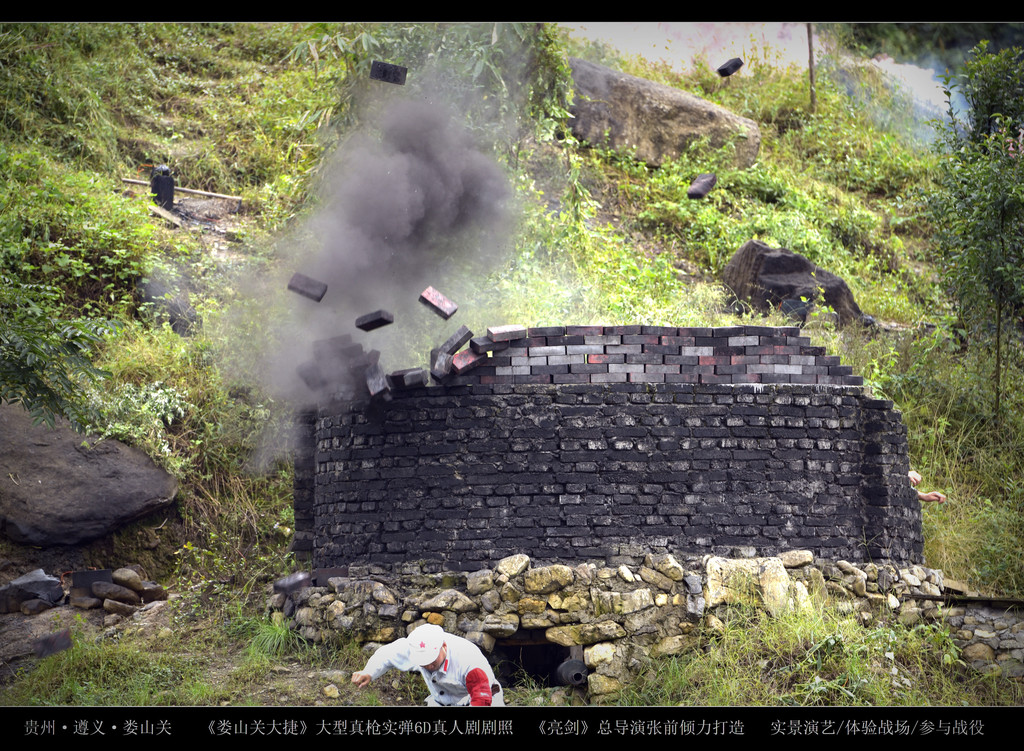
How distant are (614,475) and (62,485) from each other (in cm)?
547

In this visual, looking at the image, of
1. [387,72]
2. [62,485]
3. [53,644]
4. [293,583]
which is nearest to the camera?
[53,644]

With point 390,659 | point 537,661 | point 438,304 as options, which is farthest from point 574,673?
point 438,304

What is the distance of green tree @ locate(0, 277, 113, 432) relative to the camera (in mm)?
5844

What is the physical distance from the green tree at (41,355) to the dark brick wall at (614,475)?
2188mm

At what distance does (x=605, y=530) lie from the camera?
5.95 meters

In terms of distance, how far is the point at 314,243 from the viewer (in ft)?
26.8

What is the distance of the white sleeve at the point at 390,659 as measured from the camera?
18.1 feet

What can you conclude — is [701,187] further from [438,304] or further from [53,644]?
[53,644]

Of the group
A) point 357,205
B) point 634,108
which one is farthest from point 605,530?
point 634,108

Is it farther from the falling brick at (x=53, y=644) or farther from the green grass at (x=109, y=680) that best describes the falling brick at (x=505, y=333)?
the falling brick at (x=53, y=644)

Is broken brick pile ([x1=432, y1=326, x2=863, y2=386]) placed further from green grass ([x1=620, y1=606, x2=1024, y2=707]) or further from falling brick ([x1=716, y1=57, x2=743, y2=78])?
falling brick ([x1=716, y1=57, x2=743, y2=78])

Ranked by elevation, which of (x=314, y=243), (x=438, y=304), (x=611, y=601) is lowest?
(x=611, y=601)

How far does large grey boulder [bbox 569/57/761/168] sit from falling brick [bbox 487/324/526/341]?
8.84 meters

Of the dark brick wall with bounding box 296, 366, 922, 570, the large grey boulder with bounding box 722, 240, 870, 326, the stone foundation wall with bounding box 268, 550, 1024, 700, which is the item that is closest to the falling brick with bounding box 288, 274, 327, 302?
the dark brick wall with bounding box 296, 366, 922, 570
